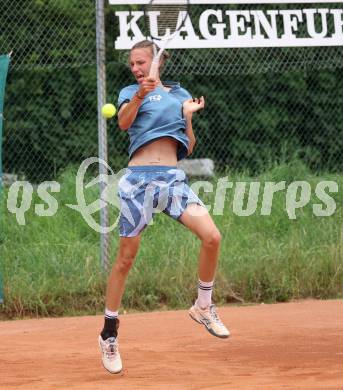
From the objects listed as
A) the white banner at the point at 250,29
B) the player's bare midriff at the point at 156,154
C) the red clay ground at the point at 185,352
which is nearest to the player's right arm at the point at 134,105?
the player's bare midriff at the point at 156,154

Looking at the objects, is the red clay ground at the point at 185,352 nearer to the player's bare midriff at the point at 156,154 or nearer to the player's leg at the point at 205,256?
the player's leg at the point at 205,256

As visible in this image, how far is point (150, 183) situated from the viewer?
20.2ft

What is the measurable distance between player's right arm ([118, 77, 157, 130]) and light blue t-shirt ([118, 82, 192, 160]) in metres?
0.08

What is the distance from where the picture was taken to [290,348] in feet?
22.9

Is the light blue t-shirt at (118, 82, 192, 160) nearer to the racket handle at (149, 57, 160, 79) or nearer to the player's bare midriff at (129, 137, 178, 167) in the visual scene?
the player's bare midriff at (129, 137, 178, 167)

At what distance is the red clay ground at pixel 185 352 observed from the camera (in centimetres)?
593

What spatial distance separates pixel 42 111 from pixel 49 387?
20.3 feet

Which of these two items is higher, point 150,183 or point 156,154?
point 156,154

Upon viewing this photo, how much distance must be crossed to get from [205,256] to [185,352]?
100cm

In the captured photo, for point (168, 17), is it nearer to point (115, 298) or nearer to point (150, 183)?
point (150, 183)

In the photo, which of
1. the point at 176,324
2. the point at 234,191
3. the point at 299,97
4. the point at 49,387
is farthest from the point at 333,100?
the point at 49,387

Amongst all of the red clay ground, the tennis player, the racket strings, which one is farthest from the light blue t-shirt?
the racket strings

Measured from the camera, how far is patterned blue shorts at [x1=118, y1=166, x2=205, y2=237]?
6125mm

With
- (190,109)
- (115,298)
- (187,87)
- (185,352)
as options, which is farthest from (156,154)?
(187,87)
